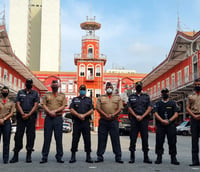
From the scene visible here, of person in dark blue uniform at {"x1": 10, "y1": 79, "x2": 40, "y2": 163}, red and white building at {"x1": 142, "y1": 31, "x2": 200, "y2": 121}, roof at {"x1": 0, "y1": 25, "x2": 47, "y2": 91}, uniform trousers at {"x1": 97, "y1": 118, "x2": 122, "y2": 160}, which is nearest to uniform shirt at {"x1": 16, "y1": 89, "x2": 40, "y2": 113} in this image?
person in dark blue uniform at {"x1": 10, "y1": 79, "x2": 40, "y2": 163}

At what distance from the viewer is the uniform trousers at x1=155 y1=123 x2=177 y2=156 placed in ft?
24.2

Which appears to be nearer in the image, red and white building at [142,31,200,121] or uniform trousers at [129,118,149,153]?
uniform trousers at [129,118,149,153]

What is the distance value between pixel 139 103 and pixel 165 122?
2.67ft

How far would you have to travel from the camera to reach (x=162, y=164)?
7152 mm

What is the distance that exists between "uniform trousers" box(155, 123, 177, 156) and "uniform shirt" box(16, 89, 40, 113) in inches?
128

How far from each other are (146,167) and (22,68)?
34.7 metres

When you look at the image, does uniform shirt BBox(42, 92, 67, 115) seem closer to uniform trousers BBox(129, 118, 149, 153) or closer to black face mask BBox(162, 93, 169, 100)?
uniform trousers BBox(129, 118, 149, 153)

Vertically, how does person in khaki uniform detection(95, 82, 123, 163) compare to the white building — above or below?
below

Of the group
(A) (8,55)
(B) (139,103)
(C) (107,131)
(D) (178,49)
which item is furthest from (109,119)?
(D) (178,49)

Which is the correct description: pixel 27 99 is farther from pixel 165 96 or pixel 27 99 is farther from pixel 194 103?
pixel 194 103

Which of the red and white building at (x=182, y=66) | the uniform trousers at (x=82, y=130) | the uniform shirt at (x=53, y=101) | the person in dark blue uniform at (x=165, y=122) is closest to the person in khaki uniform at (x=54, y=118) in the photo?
the uniform shirt at (x=53, y=101)

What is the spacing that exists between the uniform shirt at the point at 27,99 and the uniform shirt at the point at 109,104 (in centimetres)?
166

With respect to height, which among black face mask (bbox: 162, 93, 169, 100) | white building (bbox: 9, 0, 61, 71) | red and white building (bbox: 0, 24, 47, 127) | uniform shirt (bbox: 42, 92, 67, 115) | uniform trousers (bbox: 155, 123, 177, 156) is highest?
white building (bbox: 9, 0, 61, 71)

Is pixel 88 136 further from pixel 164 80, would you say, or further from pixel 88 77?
pixel 88 77
